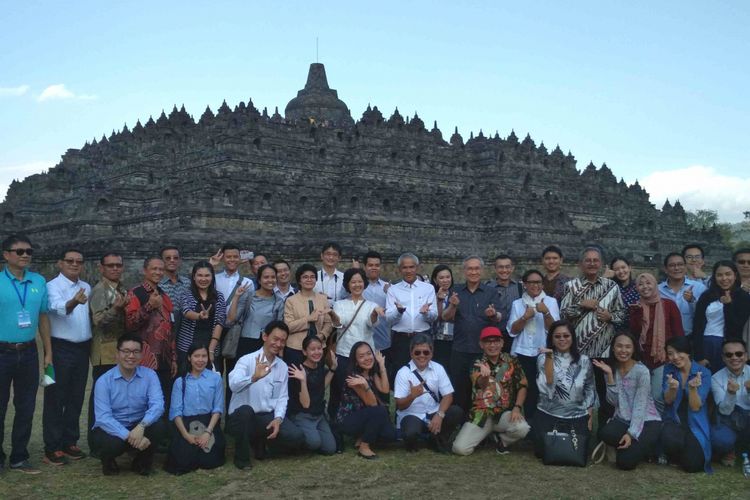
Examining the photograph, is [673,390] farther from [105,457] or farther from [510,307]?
[105,457]

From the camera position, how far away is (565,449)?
9.03 meters

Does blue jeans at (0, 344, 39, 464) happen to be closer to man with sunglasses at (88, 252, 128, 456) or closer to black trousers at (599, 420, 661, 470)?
man with sunglasses at (88, 252, 128, 456)

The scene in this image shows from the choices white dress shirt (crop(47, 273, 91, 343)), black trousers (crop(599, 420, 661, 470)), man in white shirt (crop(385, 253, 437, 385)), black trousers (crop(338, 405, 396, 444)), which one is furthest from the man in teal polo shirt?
black trousers (crop(599, 420, 661, 470))

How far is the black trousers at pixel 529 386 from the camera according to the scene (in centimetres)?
1022

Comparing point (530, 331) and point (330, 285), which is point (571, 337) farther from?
point (330, 285)

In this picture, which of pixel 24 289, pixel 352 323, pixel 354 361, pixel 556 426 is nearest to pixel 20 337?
pixel 24 289

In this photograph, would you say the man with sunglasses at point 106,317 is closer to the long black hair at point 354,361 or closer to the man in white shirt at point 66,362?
the man in white shirt at point 66,362

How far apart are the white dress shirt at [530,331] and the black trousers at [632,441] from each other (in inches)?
59.7

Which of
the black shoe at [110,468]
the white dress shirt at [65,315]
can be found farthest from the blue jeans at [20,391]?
the black shoe at [110,468]

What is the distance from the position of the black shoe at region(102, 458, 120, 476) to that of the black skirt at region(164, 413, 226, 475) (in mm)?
581

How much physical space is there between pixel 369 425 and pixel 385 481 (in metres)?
1.01

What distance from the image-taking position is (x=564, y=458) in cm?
902

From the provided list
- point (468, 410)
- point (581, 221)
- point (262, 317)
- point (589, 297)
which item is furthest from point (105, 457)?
point (581, 221)

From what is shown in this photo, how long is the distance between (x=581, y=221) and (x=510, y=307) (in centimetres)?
4517
